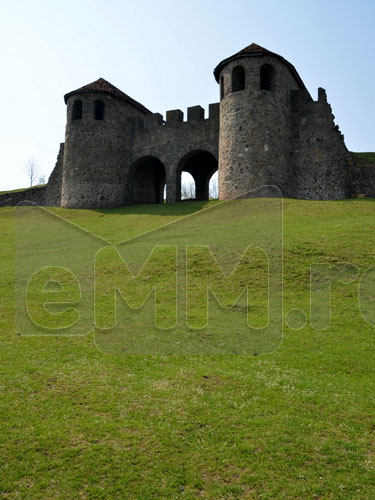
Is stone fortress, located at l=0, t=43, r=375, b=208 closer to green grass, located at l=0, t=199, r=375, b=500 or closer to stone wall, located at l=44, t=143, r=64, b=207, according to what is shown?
stone wall, located at l=44, t=143, r=64, b=207

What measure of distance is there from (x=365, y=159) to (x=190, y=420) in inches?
1126

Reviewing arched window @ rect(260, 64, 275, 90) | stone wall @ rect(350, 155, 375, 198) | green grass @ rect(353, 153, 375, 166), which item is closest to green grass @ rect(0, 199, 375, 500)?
stone wall @ rect(350, 155, 375, 198)

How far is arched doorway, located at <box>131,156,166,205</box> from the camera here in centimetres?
3501

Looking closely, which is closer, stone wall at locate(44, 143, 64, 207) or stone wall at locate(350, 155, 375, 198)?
stone wall at locate(350, 155, 375, 198)

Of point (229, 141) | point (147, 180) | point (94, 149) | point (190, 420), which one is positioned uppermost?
point (94, 149)

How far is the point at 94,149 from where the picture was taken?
107 feet

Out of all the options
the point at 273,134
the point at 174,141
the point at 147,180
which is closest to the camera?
the point at 273,134

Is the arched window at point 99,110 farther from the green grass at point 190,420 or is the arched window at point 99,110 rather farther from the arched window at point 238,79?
the green grass at point 190,420

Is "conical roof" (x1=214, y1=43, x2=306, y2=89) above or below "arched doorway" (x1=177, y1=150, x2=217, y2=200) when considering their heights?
above

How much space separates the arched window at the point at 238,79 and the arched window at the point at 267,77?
49.6 inches

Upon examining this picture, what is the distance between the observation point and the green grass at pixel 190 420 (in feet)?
14.4

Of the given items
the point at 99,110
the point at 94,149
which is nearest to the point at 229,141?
the point at 94,149

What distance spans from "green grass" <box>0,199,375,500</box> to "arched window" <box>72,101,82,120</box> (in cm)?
2783

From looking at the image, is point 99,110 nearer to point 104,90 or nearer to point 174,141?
point 104,90
